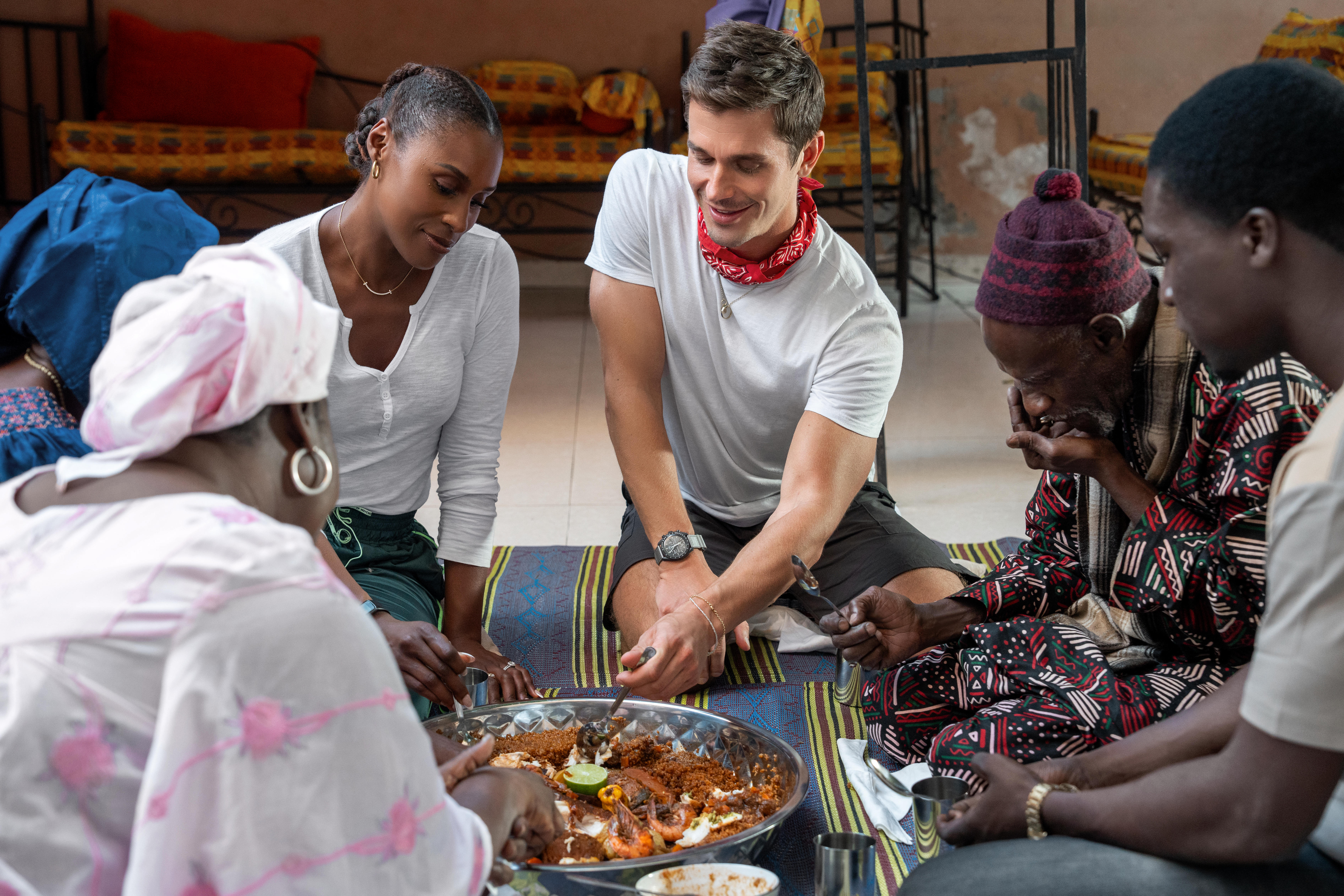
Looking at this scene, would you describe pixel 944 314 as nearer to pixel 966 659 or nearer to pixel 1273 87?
pixel 966 659

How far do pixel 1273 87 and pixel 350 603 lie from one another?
3.60ft

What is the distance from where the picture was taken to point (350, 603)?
1.04m

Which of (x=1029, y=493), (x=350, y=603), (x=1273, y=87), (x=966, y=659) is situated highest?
(x=1273, y=87)

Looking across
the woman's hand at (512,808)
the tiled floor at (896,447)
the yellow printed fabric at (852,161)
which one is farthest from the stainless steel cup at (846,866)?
the yellow printed fabric at (852,161)

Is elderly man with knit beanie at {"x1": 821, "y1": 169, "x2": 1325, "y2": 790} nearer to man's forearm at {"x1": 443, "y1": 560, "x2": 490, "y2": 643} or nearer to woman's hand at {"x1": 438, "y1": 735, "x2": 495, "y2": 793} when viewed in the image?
woman's hand at {"x1": 438, "y1": 735, "x2": 495, "y2": 793}

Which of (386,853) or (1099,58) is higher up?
(1099,58)

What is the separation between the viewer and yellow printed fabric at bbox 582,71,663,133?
6.92 meters

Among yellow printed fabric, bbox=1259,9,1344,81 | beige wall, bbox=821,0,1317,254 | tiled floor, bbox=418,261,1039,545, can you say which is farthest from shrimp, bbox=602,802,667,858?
beige wall, bbox=821,0,1317,254

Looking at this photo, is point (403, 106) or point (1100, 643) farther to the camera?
point (403, 106)

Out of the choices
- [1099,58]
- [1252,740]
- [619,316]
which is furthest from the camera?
[1099,58]

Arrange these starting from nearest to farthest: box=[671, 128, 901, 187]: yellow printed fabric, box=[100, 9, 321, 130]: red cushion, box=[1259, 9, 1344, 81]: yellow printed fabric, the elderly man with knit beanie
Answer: the elderly man with knit beanie, box=[1259, 9, 1344, 81]: yellow printed fabric, box=[671, 128, 901, 187]: yellow printed fabric, box=[100, 9, 321, 130]: red cushion

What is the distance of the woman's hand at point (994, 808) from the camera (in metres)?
1.48

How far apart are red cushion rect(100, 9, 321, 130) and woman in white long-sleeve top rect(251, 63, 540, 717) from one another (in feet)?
16.5

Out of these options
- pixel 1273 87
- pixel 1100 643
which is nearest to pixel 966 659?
pixel 1100 643
